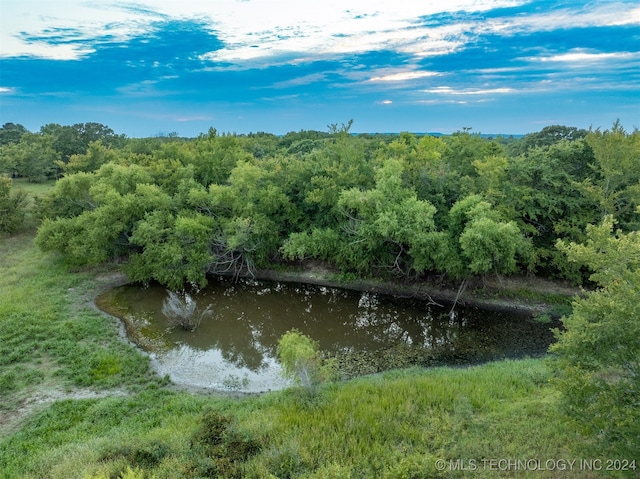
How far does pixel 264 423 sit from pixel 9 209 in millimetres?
27416

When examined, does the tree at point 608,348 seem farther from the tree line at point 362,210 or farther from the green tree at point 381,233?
the green tree at point 381,233

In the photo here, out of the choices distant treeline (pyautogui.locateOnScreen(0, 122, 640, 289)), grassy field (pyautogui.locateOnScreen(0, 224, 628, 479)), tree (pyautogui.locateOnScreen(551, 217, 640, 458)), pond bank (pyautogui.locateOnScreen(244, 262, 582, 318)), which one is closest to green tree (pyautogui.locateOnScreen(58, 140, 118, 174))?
distant treeline (pyautogui.locateOnScreen(0, 122, 640, 289))

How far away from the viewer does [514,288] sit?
1994 centimetres

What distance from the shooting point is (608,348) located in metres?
6.92

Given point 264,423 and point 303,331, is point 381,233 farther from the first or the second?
point 264,423

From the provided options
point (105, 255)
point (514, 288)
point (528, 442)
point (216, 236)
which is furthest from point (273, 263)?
point (528, 442)

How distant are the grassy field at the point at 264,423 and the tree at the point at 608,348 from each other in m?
0.84

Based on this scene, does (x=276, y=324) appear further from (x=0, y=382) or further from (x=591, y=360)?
(x=591, y=360)

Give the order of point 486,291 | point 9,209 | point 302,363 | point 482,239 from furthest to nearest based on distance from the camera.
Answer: point 9,209 < point 486,291 < point 482,239 < point 302,363

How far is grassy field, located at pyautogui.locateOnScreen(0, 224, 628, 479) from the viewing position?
8258 millimetres

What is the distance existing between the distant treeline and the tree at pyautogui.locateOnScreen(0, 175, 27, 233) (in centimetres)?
388

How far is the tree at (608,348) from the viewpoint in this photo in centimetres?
654

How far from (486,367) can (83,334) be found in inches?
592

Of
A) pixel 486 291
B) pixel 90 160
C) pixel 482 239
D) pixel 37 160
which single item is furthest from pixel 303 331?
pixel 37 160
